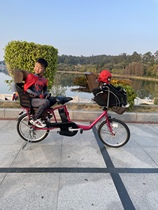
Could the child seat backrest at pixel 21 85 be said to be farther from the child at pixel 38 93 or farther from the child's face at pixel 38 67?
the child's face at pixel 38 67

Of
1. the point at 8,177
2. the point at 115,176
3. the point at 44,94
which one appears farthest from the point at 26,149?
the point at 115,176

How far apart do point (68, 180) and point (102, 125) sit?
42.7 inches

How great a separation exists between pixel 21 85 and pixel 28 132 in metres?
0.80

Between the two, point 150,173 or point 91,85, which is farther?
point 91,85

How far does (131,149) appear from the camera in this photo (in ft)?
8.77

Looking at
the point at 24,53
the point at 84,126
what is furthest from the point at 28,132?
the point at 24,53

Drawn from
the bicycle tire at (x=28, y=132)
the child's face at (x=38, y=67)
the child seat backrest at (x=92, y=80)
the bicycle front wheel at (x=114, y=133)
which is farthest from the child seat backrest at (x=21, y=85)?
the bicycle front wheel at (x=114, y=133)

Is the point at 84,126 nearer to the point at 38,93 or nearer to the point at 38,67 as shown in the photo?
the point at 38,93

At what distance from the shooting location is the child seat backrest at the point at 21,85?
232 cm

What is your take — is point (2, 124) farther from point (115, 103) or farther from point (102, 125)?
point (115, 103)

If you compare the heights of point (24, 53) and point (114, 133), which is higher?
point (24, 53)

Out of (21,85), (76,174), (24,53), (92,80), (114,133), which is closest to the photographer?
(76,174)

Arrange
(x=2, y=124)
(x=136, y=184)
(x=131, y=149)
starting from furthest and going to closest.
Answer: (x=2, y=124) < (x=131, y=149) < (x=136, y=184)

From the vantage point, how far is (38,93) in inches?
95.7
